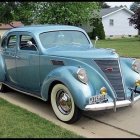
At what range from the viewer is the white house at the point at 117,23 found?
2066 inches

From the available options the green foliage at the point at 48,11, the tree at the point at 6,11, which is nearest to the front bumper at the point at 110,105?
the green foliage at the point at 48,11

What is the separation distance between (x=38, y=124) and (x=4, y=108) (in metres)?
1.37

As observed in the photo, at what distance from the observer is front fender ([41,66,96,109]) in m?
5.83

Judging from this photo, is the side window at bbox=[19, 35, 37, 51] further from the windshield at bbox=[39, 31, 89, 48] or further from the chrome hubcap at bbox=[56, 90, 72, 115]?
the chrome hubcap at bbox=[56, 90, 72, 115]

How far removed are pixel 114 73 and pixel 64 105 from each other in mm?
1076

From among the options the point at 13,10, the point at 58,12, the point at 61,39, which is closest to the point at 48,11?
the point at 58,12

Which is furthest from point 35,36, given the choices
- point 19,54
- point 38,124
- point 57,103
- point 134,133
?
point 134,133

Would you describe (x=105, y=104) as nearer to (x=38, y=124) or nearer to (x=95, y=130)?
(x=95, y=130)

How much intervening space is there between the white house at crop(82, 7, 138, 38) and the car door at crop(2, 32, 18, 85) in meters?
44.4

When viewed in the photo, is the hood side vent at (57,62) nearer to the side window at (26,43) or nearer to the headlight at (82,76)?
the headlight at (82,76)

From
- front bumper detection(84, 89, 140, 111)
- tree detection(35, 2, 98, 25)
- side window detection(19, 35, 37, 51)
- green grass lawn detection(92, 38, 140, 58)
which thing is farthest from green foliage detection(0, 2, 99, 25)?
front bumper detection(84, 89, 140, 111)

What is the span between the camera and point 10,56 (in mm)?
8055

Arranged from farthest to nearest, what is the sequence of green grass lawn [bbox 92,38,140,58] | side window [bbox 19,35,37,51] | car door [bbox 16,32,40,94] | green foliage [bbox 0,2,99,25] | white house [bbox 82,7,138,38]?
white house [bbox 82,7,138,38], green foliage [bbox 0,2,99,25], green grass lawn [bbox 92,38,140,58], side window [bbox 19,35,37,51], car door [bbox 16,32,40,94]

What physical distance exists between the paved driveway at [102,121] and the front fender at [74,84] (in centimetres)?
46
